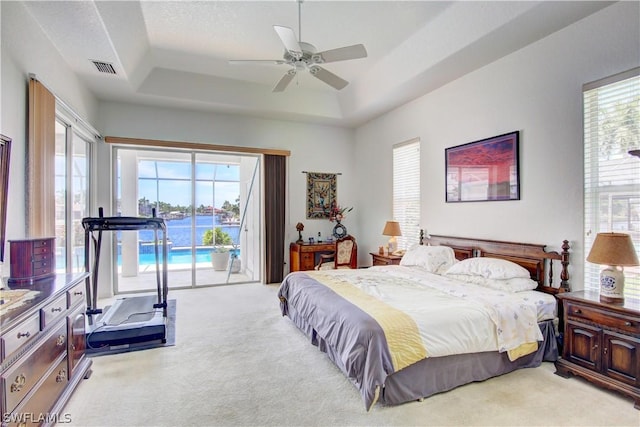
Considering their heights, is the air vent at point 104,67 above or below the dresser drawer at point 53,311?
above

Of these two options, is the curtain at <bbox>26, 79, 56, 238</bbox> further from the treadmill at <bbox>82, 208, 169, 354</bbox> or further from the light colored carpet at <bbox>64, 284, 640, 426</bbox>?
the light colored carpet at <bbox>64, 284, 640, 426</bbox>

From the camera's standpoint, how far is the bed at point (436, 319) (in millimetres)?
2270

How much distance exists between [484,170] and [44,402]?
4.44 metres

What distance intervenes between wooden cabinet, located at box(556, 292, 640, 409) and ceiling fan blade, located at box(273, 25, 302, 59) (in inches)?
123

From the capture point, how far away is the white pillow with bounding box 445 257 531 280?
10.5ft

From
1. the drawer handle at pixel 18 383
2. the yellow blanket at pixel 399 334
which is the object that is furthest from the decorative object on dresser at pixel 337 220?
the drawer handle at pixel 18 383

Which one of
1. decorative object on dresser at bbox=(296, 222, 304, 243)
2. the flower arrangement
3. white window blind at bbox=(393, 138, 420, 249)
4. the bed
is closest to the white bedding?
the bed

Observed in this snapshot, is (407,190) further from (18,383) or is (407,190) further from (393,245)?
(18,383)

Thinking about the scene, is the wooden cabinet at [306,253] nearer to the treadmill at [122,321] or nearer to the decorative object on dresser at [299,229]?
the decorative object on dresser at [299,229]

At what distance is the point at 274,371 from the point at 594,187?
327 centimetres

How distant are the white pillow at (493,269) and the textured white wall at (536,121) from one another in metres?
0.38

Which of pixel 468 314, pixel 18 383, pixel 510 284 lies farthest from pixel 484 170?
pixel 18 383

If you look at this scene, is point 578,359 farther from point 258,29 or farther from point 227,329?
point 258,29

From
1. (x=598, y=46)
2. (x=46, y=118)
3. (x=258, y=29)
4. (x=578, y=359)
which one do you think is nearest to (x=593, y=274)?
(x=578, y=359)
